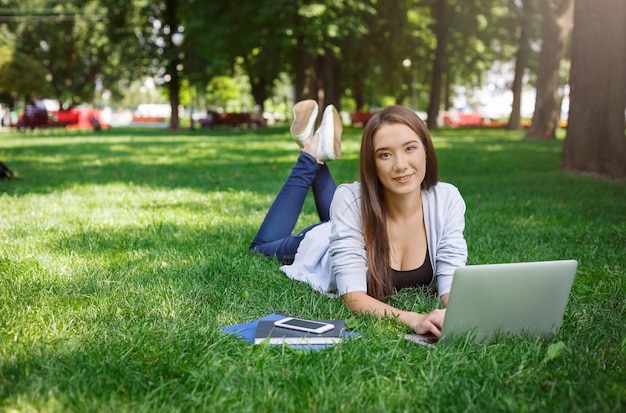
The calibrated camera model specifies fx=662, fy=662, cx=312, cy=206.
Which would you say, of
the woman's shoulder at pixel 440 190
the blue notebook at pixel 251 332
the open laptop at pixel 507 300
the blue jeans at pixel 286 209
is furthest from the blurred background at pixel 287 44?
the blue notebook at pixel 251 332

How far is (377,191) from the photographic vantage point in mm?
3355

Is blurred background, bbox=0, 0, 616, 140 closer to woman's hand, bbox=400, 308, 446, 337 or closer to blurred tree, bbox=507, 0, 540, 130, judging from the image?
blurred tree, bbox=507, 0, 540, 130

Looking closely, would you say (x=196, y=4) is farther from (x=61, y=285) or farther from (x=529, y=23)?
(x=61, y=285)

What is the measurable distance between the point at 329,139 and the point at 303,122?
37 centimetres

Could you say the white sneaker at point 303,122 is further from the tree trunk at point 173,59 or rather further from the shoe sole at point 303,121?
the tree trunk at point 173,59

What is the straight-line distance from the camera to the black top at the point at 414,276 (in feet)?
11.7

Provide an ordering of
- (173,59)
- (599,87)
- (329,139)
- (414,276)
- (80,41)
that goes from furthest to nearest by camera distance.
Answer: (80,41)
(173,59)
(599,87)
(329,139)
(414,276)

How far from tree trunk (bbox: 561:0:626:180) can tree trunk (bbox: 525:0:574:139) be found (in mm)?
10565

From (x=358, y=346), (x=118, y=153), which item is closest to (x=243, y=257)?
(x=358, y=346)

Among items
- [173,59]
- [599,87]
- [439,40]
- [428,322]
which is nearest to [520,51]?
[439,40]

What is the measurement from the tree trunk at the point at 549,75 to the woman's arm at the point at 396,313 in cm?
1836

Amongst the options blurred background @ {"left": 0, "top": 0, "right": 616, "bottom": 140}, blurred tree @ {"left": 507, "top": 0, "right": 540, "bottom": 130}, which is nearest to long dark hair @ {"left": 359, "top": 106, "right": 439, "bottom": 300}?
blurred background @ {"left": 0, "top": 0, "right": 616, "bottom": 140}

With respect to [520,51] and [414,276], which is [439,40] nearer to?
[520,51]

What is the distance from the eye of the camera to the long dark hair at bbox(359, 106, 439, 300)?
3191 mm
